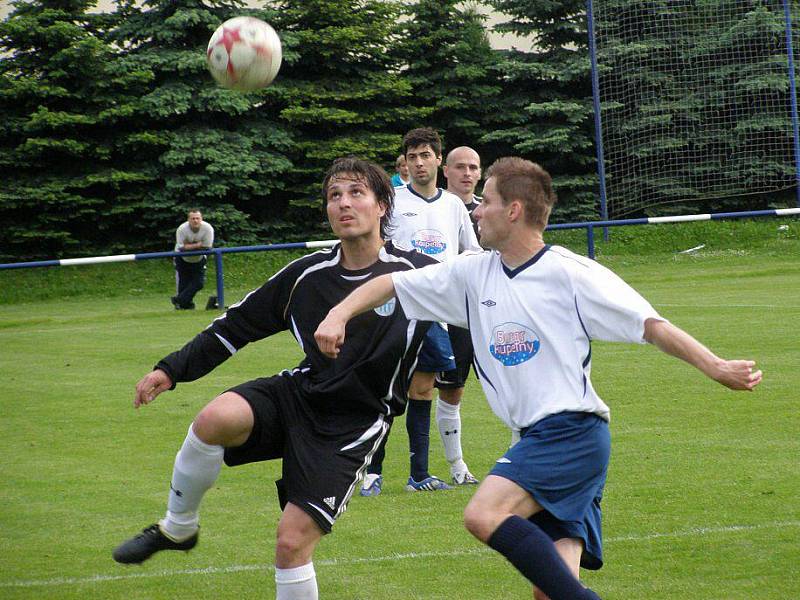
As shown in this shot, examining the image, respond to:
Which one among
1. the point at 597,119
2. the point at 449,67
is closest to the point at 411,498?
the point at 597,119

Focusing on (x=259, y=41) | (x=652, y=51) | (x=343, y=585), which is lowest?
(x=343, y=585)

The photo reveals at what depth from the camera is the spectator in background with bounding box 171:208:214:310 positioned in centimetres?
1833

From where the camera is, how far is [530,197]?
4.18 meters

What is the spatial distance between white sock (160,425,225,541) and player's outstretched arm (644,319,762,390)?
6.22 ft

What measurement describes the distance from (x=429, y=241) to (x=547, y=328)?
3889 millimetres

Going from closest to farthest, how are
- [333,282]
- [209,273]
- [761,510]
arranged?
[333,282]
[761,510]
[209,273]

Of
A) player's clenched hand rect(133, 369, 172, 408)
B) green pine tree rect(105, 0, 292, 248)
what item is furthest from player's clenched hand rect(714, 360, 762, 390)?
green pine tree rect(105, 0, 292, 248)

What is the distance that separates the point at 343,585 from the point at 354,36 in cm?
2264

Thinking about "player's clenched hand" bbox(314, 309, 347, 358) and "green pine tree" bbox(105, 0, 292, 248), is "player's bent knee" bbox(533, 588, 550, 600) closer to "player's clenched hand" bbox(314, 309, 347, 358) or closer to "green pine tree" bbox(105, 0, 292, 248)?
"player's clenched hand" bbox(314, 309, 347, 358)

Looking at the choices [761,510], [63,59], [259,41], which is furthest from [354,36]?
[761,510]

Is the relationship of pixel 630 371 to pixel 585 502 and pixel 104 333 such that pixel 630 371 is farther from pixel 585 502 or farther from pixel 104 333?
pixel 104 333

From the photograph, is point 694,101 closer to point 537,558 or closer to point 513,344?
point 513,344

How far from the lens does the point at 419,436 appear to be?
683 cm

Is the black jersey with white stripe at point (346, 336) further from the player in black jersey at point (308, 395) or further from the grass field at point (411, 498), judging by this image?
the grass field at point (411, 498)
